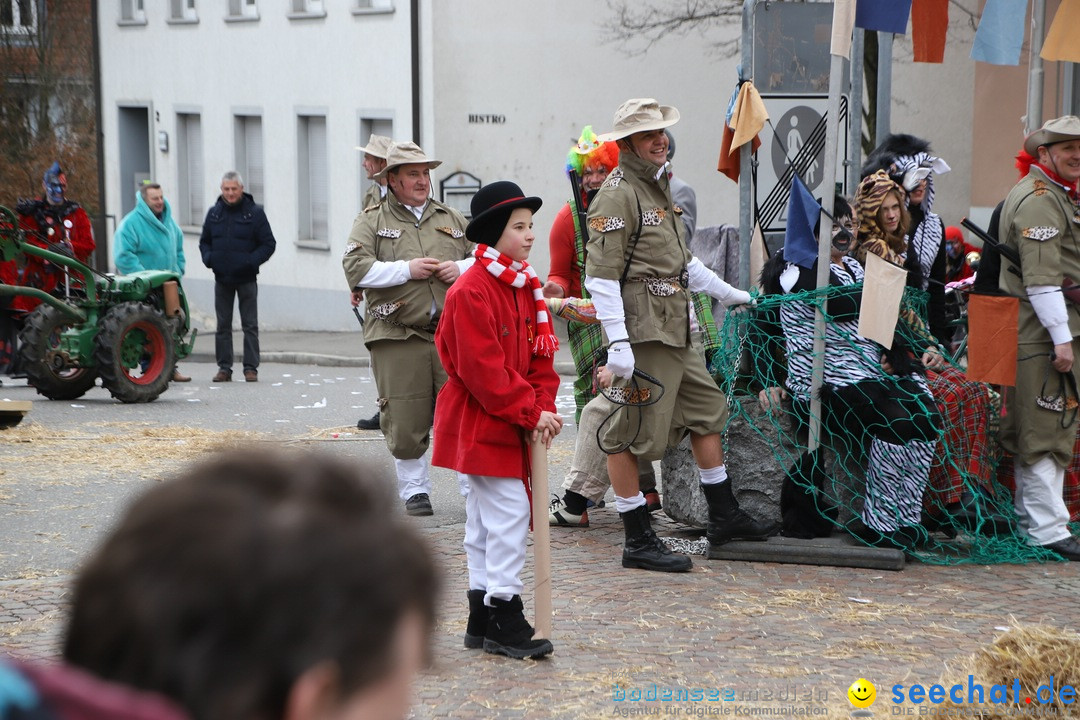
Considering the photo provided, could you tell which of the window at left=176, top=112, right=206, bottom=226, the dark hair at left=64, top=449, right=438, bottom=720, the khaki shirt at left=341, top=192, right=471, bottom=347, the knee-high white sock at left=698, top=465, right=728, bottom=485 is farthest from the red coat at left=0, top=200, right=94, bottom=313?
the dark hair at left=64, top=449, right=438, bottom=720

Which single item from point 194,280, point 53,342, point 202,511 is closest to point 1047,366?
point 202,511

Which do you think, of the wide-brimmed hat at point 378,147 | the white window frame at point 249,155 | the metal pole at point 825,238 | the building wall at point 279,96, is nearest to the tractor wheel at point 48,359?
the wide-brimmed hat at point 378,147

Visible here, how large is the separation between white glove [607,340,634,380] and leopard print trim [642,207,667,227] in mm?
570

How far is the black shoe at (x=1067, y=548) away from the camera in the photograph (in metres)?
6.80

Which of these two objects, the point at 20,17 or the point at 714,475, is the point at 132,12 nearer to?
the point at 20,17

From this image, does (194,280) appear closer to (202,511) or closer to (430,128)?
(430,128)

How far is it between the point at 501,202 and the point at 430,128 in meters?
16.0

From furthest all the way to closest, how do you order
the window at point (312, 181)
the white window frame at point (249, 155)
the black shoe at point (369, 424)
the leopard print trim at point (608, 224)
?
the white window frame at point (249, 155) < the window at point (312, 181) < the black shoe at point (369, 424) < the leopard print trim at point (608, 224)

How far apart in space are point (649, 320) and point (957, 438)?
168cm

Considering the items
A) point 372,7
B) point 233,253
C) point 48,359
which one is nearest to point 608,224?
point 48,359

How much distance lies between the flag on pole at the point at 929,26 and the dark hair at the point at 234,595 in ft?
22.1

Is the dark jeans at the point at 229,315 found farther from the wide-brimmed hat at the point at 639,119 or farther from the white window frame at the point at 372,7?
the wide-brimmed hat at the point at 639,119

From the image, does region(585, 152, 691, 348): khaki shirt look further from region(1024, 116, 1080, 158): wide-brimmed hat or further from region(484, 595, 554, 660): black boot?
region(1024, 116, 1080, 158): wide-brimmed hat

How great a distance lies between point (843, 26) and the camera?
6609 mm
